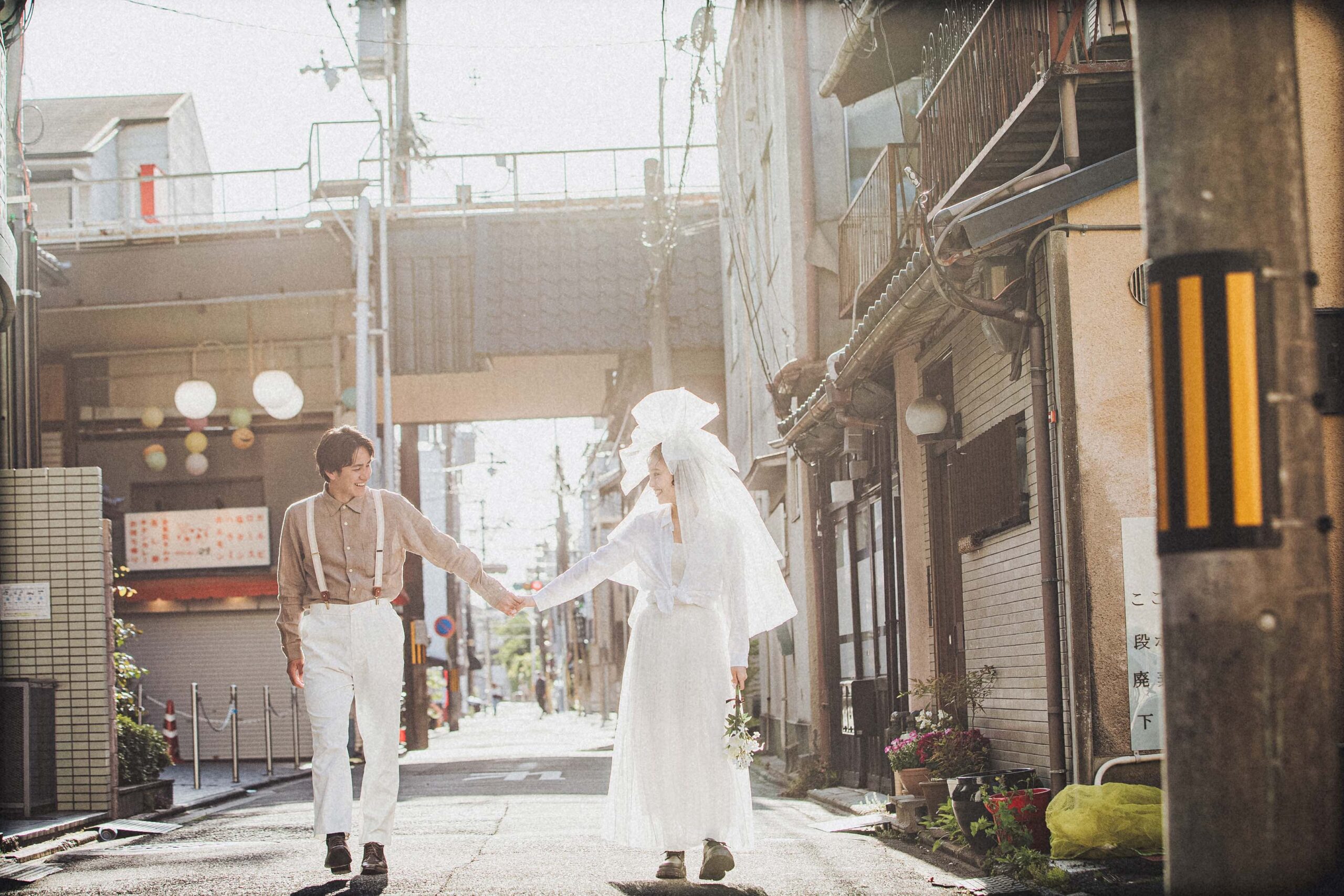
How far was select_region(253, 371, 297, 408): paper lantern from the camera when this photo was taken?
20984 mm

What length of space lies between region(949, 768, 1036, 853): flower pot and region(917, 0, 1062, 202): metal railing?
397 cm

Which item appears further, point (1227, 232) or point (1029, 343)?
point (1029, 343)

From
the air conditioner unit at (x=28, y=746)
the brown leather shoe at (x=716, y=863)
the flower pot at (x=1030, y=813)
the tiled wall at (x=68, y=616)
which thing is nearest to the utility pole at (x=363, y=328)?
the tiled wall at (x=68, y=616)

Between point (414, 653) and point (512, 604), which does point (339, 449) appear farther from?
point (414, 653)

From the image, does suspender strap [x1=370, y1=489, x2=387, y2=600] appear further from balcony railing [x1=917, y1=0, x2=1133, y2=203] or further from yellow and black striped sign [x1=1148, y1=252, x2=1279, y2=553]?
balcony railing [x1=917, y1=0, x2=1133, y2=203]

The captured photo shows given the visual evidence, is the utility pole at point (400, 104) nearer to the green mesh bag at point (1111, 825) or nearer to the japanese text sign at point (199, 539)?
the japanese text sign at point (199, 539)

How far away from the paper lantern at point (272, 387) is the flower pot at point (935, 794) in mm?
14257

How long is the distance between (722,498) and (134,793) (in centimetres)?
672

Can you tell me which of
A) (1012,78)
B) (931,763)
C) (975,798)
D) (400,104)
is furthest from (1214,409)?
(400,104)

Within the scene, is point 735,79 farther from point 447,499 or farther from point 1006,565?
point 447,499

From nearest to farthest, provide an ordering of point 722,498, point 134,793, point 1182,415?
point 1182,415, point 722,498, point 134,793

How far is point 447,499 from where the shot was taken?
1896 inches

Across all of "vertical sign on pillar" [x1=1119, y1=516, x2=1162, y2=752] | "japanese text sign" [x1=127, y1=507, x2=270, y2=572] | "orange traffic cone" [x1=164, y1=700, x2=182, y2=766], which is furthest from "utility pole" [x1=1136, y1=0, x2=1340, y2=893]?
"japanese text sign" [x1=127, y1=507, x2=270, y2=572]

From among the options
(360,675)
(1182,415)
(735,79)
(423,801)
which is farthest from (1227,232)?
(735,79)
